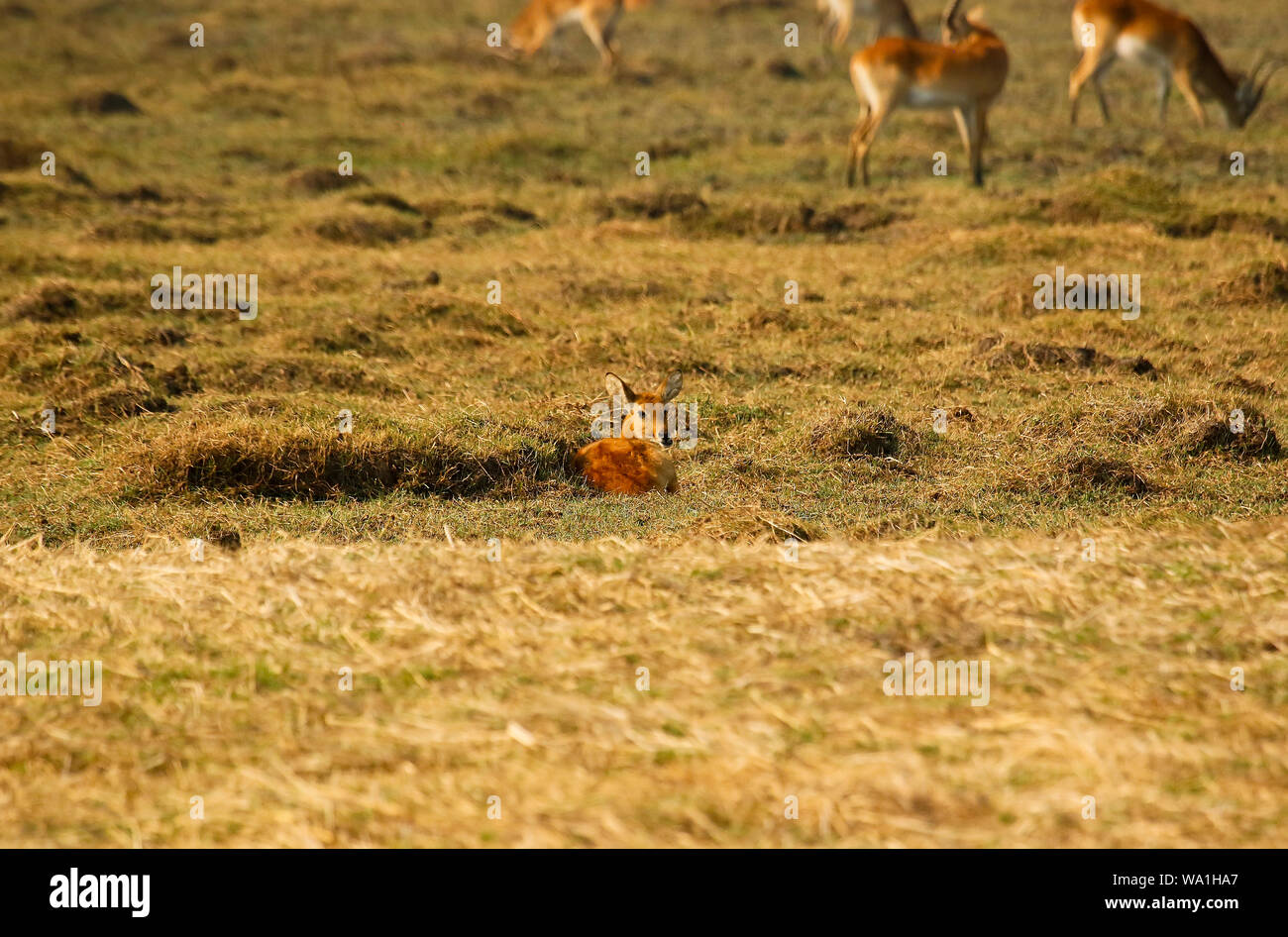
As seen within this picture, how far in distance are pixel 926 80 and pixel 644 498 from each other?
923 centimetres

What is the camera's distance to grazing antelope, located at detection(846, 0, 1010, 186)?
14.2 meters

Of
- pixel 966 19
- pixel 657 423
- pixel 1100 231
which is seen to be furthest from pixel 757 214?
pixel 657 423

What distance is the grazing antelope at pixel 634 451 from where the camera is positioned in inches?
256

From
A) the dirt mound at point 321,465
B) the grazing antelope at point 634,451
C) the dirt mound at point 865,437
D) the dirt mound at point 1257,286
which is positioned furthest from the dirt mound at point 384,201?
the dirt mound at point 865,437

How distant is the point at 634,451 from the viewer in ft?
A: 21.7

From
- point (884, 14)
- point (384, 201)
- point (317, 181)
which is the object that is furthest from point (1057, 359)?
point (884, 14)

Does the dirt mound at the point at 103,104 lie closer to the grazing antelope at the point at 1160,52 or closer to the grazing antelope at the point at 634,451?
the grazing antelope at the point at 1160,52

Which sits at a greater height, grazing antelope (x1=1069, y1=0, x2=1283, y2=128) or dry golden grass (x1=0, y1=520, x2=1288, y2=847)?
grazing antelope (x1=1069, y1=0, x2=1283, y2=128)

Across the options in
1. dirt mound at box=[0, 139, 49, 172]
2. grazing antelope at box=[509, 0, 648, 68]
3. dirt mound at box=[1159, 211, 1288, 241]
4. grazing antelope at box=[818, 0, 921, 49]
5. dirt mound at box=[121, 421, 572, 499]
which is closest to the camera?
dirt mound at box=[121, 421, 572, 499]

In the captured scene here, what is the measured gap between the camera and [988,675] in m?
3.96

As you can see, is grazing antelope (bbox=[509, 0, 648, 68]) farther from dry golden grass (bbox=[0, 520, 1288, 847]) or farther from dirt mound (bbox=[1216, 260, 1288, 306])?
dry golden grass (bbox=[0, 520, 1288, 847])

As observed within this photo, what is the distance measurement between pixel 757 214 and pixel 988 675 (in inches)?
352

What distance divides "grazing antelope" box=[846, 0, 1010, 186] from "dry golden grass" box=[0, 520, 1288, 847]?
975cm

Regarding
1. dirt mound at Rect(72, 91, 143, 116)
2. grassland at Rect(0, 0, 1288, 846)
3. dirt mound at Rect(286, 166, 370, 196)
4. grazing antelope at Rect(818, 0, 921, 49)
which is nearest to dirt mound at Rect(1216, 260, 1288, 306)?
grassland at Rect(0, 0, 1288, 846)
